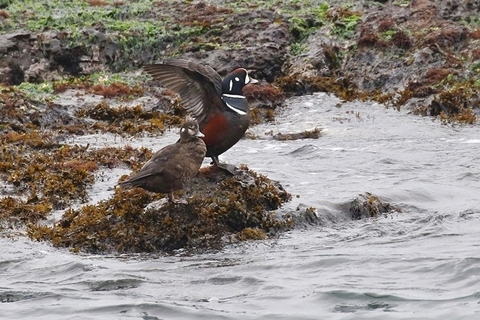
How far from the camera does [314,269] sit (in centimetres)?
818

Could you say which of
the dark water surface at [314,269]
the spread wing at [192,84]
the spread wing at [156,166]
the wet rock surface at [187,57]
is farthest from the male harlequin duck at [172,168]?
the spread wing at [192,84]

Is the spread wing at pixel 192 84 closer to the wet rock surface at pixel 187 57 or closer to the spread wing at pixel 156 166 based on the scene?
the wet rock surface at pixel 187 57

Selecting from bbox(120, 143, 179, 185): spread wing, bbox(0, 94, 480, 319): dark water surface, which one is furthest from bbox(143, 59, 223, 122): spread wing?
bbox(0, 94, 480, 319): dark water surface

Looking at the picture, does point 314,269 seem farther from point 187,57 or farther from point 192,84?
point 187,57

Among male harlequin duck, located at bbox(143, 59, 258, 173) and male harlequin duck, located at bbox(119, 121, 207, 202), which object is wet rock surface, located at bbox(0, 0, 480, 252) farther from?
male harlequin duck, located at bbox(143, 59, 258, 173)

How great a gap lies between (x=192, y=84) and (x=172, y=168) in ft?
5.29

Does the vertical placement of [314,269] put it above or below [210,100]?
below

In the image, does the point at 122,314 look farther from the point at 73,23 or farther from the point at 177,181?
the point at 73,23

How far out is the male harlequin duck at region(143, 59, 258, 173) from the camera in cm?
988

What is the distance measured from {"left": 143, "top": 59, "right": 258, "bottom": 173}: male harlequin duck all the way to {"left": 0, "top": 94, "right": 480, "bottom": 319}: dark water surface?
103 cm

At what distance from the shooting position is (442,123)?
45.7 feet

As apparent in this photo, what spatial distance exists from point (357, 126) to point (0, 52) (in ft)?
23.3

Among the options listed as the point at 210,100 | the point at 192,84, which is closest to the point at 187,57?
the point at 192,84

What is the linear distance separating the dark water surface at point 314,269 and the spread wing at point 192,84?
1351 millimetres
